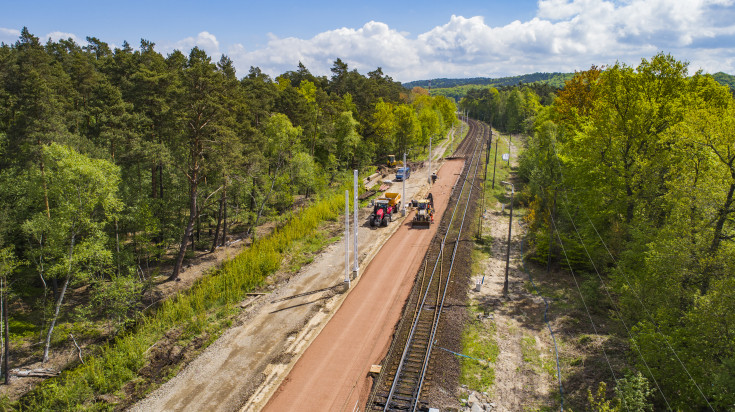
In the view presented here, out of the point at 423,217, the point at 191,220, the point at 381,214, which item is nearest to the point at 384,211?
the point at 381,214

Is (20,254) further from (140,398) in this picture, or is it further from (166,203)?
(140,398)

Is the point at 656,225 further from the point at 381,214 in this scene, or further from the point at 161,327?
the point at 161,327

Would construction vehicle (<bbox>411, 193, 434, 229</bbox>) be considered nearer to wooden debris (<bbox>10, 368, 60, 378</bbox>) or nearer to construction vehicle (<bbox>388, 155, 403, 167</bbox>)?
wooden debris (<bbox>10, 368, 60, 378</bbox>)

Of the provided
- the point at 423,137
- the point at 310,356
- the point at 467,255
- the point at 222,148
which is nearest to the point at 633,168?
the point at 467,255

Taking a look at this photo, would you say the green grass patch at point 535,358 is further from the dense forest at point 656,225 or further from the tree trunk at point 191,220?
the tree trunk at point 191,220

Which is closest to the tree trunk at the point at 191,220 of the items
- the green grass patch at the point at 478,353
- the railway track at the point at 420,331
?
the railway track at the point at 420,331

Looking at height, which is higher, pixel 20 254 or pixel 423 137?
pixel 423 137
